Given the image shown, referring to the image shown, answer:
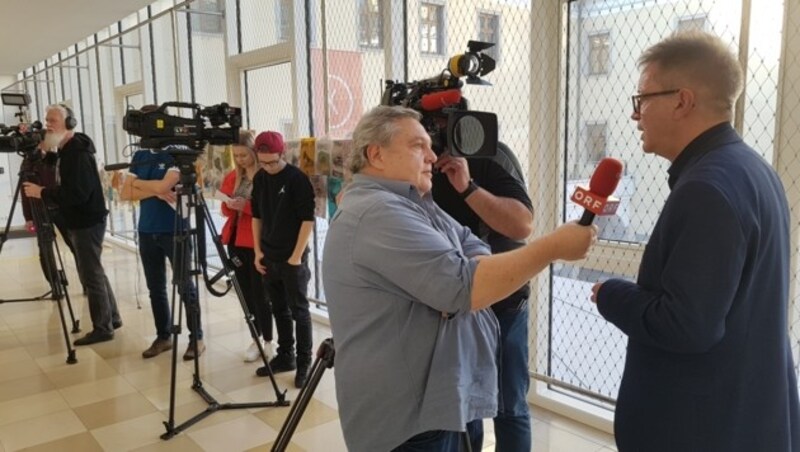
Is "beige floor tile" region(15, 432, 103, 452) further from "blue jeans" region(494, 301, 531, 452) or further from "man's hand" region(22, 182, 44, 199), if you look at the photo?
"blue jeans" region(494, 301, 531, 452)

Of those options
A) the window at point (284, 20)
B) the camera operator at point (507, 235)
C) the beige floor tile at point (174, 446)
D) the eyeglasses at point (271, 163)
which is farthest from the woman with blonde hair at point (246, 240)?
the camera operator at point (507, 235)

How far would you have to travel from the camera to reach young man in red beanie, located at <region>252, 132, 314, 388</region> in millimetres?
3221

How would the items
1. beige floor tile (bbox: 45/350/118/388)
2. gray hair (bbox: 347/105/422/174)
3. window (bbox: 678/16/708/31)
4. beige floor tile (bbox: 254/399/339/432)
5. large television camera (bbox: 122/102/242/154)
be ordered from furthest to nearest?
1. beige floor tile (bbox: 45/350/118/388)
2. beige floor tile (bbox: 254/399/339/432)
3. large television camera (bbox: 122/102/242/154)
4. window (bbox: 678/16/708/31)
5. gray hair (bbox: 347/105/422/174)

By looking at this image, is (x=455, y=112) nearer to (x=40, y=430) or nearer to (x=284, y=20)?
(x=40, y=430)

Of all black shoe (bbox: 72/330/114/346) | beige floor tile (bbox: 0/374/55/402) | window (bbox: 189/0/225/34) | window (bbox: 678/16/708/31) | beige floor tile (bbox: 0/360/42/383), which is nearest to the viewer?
window (bbox: 678/16/708/31)

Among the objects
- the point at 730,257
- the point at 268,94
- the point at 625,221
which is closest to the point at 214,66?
the point at 268,94

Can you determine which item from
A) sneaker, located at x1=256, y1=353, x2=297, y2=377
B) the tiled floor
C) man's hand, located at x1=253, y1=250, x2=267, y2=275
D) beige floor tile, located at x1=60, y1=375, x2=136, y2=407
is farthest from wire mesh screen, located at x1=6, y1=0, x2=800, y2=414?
beige floor tile, located at x1=60, y1=375, x2=136, y2=407

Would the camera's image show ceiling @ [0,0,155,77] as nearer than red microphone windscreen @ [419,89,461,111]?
No

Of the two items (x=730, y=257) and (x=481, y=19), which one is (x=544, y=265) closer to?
(x=730, y=257)

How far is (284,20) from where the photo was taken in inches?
185

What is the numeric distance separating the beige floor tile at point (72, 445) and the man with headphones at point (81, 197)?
150 centimetres

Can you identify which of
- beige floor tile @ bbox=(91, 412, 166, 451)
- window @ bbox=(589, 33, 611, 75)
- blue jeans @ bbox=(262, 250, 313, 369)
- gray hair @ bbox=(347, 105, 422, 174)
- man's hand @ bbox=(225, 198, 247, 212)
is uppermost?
window @ bbox=(589, 33, 611, 75)

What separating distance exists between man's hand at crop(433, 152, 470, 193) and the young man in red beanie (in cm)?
166

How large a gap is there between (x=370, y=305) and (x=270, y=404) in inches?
82.4
